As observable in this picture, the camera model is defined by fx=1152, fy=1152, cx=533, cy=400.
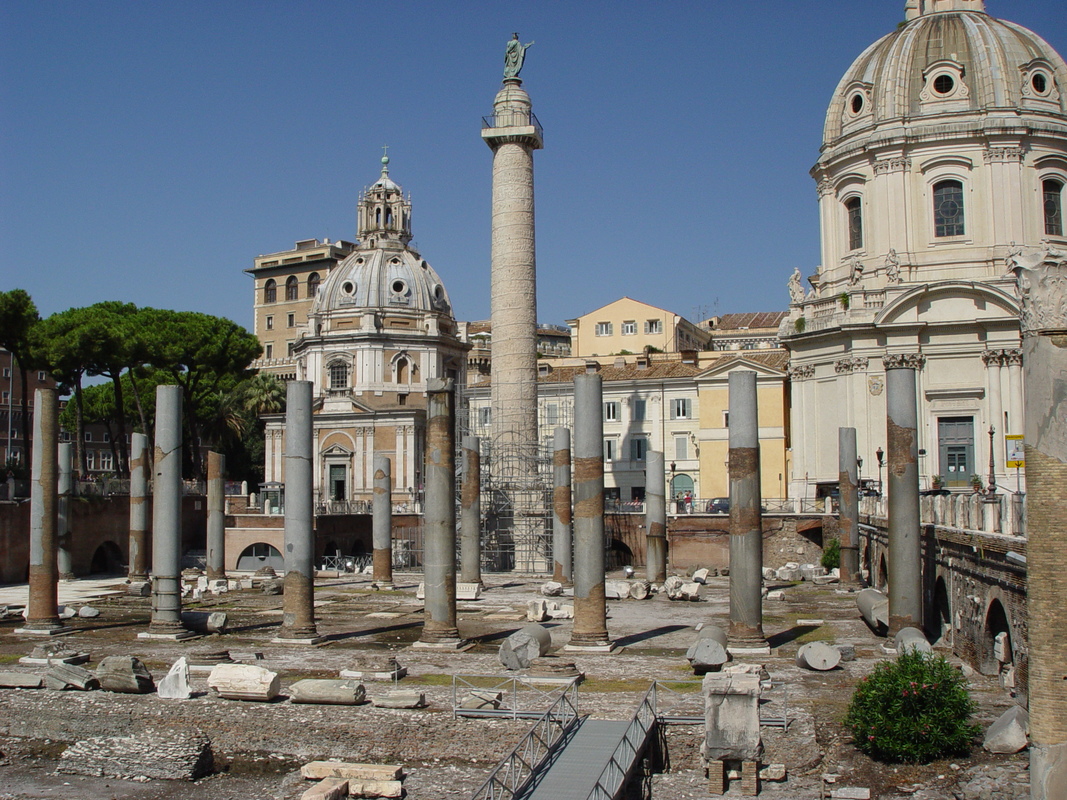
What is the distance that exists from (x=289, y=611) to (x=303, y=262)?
267 feet

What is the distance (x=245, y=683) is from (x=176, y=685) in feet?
3.62

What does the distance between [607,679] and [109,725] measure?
694 cm

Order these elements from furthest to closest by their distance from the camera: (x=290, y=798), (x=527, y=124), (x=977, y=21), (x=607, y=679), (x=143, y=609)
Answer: (x=977, y=21) < (x=527, y=124) < (x=143, y=609) < (x=607, y=679) < (x=290, y=798)

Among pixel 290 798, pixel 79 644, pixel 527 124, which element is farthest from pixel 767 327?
pixel 290 798

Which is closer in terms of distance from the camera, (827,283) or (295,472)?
(295,472)

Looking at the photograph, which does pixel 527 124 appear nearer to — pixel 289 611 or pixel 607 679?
pixel 289 611

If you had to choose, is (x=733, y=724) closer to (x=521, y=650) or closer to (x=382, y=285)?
(x=521, y=650)

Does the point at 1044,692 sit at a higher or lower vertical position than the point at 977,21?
lower

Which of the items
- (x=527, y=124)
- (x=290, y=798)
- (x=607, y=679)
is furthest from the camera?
(x=527, y=124)

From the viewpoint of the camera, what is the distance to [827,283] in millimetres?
47062

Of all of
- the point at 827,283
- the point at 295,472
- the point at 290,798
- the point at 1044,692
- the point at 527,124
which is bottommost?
the point at 290,798

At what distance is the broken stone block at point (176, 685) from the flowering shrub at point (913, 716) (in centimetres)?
888

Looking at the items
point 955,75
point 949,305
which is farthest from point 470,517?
point 955,75

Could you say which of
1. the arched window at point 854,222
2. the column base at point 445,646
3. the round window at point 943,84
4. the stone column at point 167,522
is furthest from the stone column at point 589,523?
the round window at point 943,84
